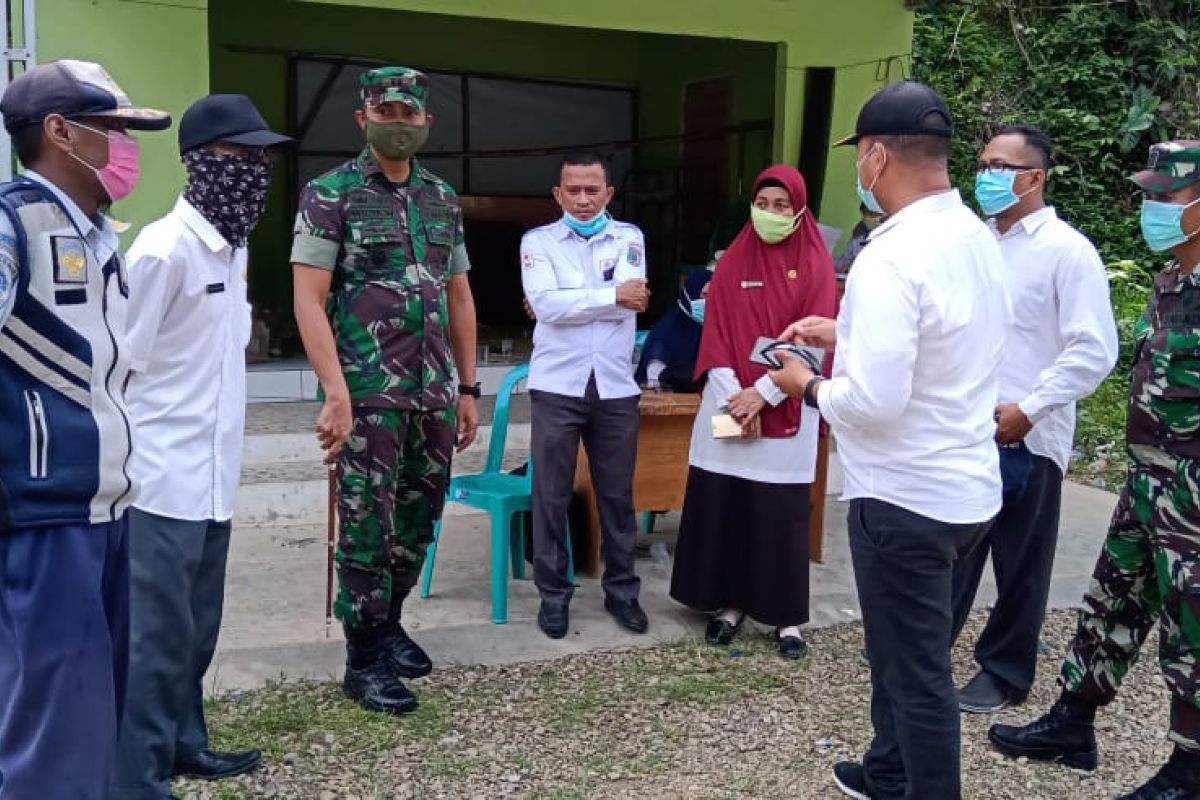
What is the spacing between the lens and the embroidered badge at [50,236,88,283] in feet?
6.78

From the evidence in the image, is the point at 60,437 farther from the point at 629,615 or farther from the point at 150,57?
the point at 150,57

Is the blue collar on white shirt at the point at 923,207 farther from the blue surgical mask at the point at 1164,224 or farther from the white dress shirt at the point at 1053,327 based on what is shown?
the white dress shirt at the point at 1053,327

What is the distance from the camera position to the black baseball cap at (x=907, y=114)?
2.45 metres

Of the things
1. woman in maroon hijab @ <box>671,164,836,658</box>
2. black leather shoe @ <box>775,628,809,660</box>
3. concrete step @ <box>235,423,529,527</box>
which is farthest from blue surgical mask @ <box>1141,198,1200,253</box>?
concrete step @ <box>235,423,529,527</box>

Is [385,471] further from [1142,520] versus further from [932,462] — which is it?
[1142,520]

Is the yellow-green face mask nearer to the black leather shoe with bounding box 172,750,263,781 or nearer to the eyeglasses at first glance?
the eyeglasses

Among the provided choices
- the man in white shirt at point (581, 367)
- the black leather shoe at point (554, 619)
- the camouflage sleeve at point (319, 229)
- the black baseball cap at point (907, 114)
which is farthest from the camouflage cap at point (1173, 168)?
the black leather shoe at point (554, 619)

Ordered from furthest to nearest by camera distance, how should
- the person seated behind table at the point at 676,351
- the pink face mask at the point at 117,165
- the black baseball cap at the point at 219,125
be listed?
the person seated behind table at the point at 676,351
the black baseball cap at the point at 219,125
the pink face mask at the point at 117,165

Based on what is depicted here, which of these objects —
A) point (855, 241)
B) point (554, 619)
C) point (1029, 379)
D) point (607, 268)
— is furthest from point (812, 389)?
point (855, 241)

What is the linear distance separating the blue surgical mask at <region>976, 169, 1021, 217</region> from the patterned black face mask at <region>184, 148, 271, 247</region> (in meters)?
2.18

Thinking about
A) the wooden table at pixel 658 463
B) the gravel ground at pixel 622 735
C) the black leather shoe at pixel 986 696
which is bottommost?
the gravel ground at pixel 622 735

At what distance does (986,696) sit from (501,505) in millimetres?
1887

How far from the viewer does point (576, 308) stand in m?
3.97

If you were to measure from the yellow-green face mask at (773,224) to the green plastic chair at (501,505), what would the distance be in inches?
51.1
